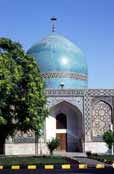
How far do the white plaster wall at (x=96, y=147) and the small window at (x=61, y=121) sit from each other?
248 centimetres

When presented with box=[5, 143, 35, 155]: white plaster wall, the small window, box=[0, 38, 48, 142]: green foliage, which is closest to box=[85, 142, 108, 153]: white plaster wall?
the small window

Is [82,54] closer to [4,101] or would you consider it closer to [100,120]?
[100,120]

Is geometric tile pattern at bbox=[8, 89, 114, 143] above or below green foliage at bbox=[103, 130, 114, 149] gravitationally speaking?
above

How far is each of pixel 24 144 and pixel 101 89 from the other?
6.28 metres

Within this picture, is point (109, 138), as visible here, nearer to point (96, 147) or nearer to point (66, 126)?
point (96, 147)

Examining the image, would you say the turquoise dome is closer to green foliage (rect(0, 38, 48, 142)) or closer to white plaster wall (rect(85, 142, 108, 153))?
white plaster wall (rect(85, 142, 108, 153))

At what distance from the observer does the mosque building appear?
3038 centimetres

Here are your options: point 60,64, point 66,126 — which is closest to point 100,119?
point 66,126

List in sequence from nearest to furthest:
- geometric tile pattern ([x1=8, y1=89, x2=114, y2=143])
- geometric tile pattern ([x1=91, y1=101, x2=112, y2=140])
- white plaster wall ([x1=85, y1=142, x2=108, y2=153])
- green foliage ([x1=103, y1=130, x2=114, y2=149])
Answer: green foliage ([x1=103, y1=130, x2=114, y2=149])
white plaster wall ([x1=85, y1=142, x2=108, y2=153])
geometric tile pattern ([x1=91, y1=101, x2=112, y2=140])
geometric tile pattern ([x1=8, y1=89, x2=114, y2=143])

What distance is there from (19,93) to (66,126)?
1027 cm

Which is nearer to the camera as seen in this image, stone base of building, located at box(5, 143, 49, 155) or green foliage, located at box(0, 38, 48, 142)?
green foliage, located at box(0, 38, 48, 142)

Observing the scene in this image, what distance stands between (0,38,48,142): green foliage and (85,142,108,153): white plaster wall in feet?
25.6

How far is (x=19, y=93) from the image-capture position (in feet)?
73.5

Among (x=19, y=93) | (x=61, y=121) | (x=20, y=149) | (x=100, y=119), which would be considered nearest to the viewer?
(x=19, y=93)
